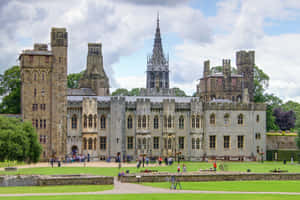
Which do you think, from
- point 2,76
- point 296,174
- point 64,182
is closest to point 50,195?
point 64,182

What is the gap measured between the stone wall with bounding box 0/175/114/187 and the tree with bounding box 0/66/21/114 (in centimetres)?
5033

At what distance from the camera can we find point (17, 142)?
66.1 m

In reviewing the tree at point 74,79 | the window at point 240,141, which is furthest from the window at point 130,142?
the tree at point 74,79

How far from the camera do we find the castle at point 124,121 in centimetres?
8512

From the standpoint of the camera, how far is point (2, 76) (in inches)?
3893

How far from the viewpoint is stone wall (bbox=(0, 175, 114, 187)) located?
47.2 metres

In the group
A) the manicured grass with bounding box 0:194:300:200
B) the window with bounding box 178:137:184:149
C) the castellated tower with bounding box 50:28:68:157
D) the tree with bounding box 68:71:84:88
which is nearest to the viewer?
the manicured grass with bounding box 0:194:300:200

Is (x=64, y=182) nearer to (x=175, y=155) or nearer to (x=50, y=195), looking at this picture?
(x=50, y=195)

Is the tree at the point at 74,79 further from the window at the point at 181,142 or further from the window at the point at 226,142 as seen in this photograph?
the window at the point at 226,142

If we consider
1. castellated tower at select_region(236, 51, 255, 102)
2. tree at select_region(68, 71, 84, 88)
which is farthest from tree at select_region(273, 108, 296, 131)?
tree at select_region(68, 71, 84, 88)

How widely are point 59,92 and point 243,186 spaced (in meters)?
44.7

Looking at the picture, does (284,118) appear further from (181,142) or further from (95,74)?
(181,142)

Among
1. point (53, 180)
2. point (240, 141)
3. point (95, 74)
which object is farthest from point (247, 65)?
point (53, 180)

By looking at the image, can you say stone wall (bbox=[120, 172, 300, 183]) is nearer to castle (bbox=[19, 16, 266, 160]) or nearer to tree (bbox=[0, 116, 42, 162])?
tree (bbox=[0, 116, 42, 162])
